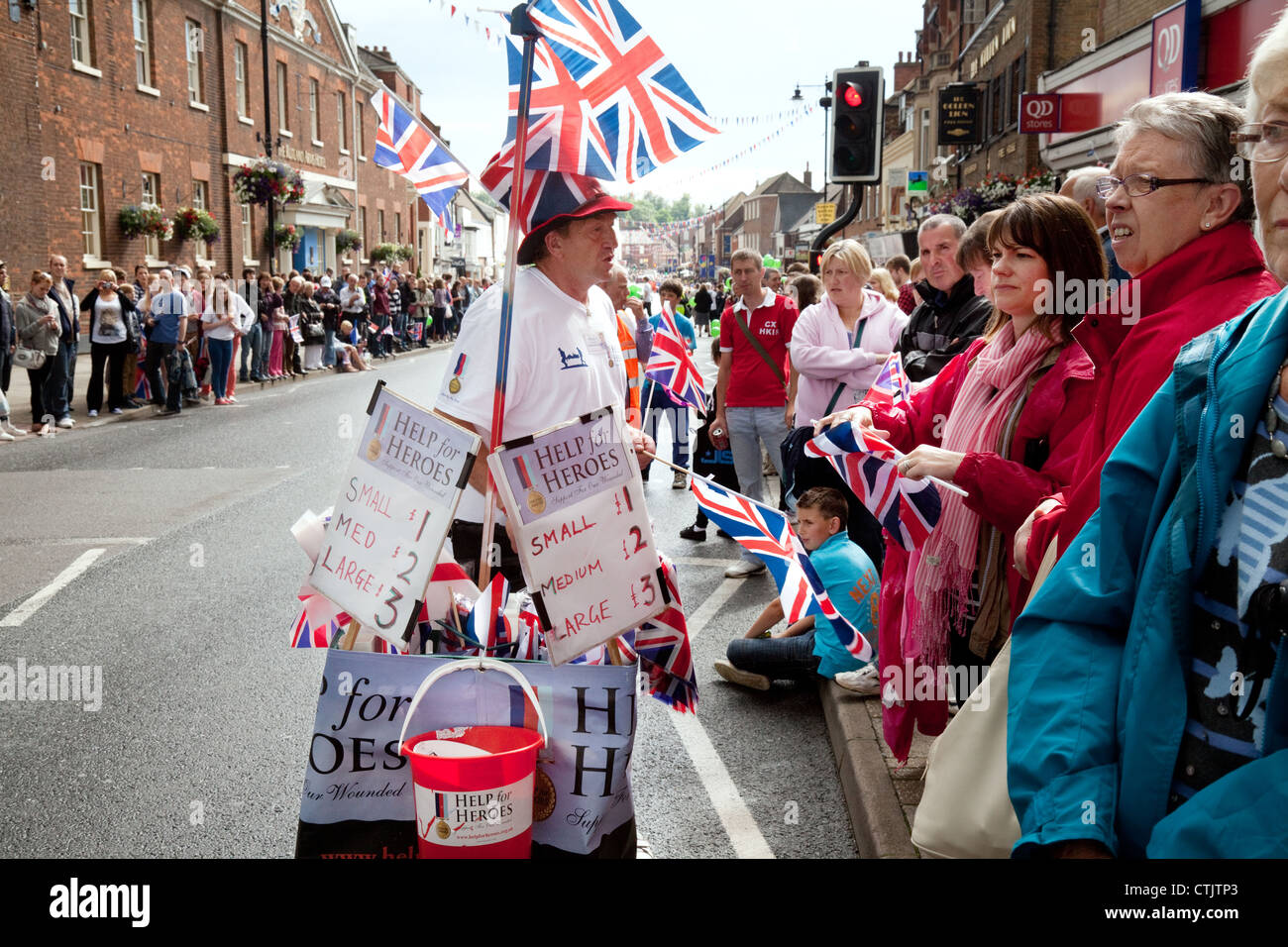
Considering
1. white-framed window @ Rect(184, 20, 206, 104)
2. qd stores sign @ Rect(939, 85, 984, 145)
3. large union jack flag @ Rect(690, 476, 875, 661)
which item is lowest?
large union jack flag @ Rect(690, 476, 875, 661)

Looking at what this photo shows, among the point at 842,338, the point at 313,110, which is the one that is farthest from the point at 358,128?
the point at 842,338

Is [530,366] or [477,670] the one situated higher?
[530,366]

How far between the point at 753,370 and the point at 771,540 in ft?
16.0

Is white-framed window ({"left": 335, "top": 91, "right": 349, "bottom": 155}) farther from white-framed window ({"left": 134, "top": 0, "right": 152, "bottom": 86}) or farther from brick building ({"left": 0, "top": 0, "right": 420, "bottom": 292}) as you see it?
white-framed window ({"left": 134, "top": 0, "right": 152, "bottom": 86})

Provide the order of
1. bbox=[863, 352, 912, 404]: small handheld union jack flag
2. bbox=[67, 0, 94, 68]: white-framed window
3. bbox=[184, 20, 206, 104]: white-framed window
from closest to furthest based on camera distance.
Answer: bbox=[863, 352, 912, 404]: small handheld union jack flag
bbox=[67, 0, 94, 68]: white-framed window
bbox=[184, 20, 206, 104]: white-framed window

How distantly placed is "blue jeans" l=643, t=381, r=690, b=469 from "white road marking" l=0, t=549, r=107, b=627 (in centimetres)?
455

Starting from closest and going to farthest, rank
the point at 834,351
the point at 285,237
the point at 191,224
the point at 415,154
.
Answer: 1. the point at 415,154
2. the point at 834,351
3. the point at 191,224
4. the point at 285,237

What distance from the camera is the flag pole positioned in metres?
2.84

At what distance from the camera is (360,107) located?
4300 centimetres

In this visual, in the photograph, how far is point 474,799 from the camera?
2408 millimetres

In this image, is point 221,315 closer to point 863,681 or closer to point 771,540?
point 863,681

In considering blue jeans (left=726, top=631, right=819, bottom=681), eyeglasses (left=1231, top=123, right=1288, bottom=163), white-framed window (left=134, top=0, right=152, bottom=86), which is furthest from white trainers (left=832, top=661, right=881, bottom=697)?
white-framed window (left=134, top=0, right=152, bottom=86)

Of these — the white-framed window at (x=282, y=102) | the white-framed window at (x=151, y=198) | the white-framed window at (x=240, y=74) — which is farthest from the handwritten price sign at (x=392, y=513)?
the white-framed window at (x=282, y=102)

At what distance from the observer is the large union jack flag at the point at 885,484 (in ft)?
11.2
